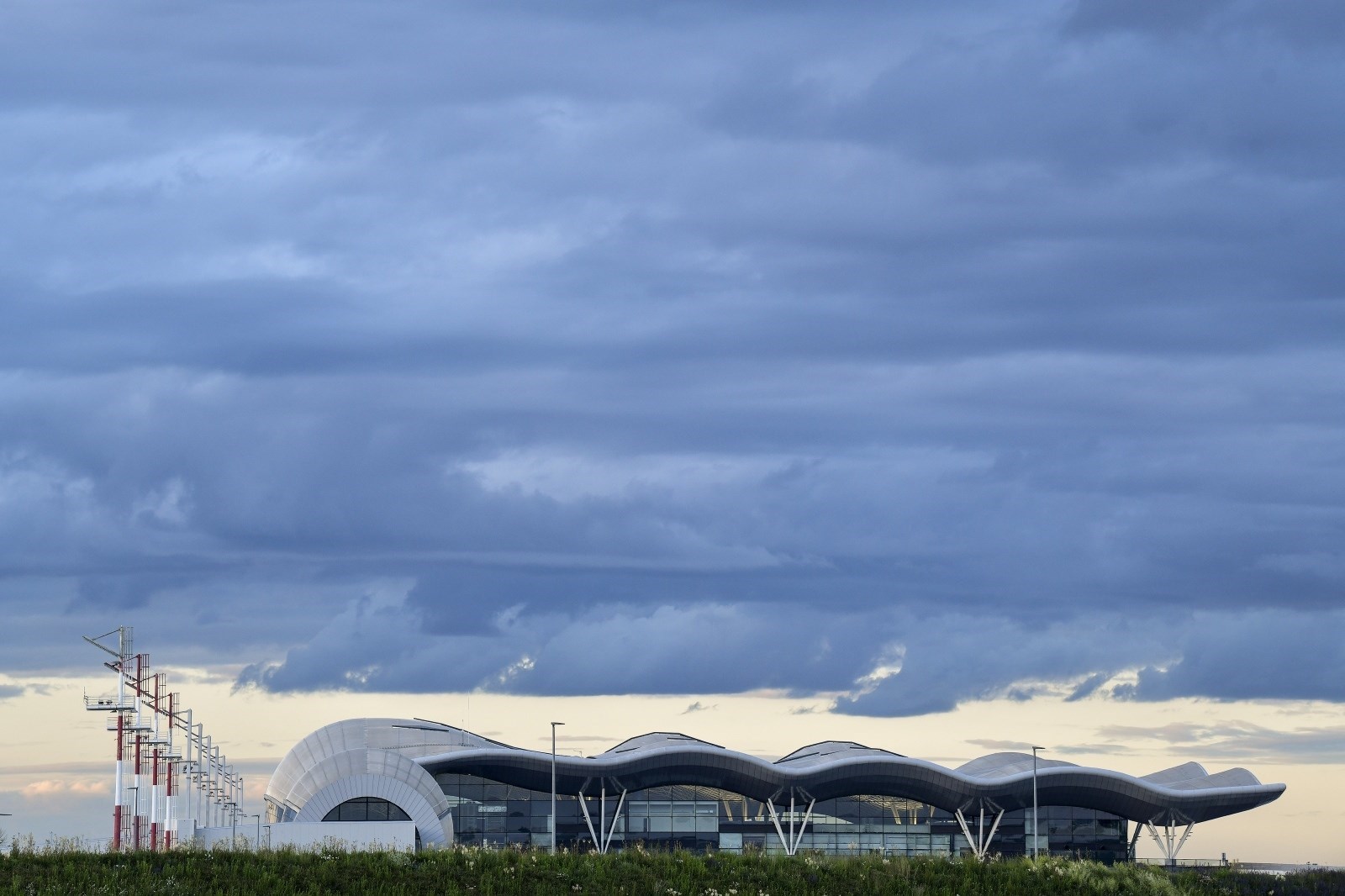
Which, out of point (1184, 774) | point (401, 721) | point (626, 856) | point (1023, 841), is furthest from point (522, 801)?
point (626, 856)

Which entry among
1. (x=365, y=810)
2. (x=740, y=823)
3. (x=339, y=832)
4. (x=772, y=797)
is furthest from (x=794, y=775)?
(x=339, y=832)

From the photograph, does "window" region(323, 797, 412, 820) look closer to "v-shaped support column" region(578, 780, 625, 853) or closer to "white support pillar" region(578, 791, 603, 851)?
"white support pillar" region(578, 791, 603, 851)

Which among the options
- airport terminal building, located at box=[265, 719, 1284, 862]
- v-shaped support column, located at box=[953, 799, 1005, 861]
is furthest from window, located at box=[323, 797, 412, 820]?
v-shaped support column, located at box=[953, 799, 1005, 861]

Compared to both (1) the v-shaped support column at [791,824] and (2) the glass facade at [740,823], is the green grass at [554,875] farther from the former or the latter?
(1) the v-shaped support column at [791,824]

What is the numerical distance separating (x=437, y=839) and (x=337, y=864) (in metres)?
44.1

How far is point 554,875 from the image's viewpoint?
131 ft

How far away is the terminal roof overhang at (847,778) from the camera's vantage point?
101938mm

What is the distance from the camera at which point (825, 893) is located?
39.9 m

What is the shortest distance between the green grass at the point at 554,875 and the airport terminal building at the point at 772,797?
57544 millimetres

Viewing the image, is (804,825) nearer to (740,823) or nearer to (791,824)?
(791,824)

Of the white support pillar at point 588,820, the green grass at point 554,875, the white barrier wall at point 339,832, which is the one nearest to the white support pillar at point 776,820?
the white support pillar at point 588,820

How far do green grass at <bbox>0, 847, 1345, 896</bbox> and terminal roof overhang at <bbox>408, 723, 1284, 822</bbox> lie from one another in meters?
59.2

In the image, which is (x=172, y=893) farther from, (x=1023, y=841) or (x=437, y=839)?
(x=1023, y=841)

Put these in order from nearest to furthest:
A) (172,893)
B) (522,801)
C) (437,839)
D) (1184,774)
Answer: (172,893) → (437,839) → (522,801) → (1184,774)
